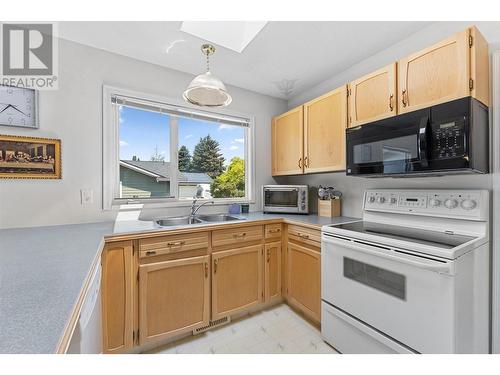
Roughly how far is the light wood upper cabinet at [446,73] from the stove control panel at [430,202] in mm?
559

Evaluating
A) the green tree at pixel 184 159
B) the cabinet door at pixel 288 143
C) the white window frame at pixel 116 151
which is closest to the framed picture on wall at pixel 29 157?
the white window frame at pixel 116 151

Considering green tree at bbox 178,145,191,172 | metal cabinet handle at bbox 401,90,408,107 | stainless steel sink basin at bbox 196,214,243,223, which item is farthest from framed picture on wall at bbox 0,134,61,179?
metal cabinet handle at bbox 401,90,408,107

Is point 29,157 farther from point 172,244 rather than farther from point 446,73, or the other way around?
point 446,73

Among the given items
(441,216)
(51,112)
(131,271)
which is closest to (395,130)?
(441,216)

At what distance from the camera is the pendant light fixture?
137cm

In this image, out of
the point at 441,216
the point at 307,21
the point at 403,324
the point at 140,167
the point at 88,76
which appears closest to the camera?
the point at 403,324

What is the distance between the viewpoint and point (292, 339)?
5.72ft

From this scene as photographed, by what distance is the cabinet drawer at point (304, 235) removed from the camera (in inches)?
71.9

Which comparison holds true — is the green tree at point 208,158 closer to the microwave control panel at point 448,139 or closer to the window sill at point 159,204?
the window sill at point 159,204

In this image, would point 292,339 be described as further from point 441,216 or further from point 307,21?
point 307,21

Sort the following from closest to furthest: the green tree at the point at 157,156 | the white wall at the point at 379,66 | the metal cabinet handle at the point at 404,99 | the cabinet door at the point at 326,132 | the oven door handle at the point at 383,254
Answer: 1. the oven door handle at the point at 383,254
2. the white wall at the point at 379,66
3. the metal cabinet handle at the point at 404,99
4. the cabinet door at the point at 326,132
5. the green tree at the point at 157,156

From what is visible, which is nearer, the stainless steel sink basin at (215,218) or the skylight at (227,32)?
the skylight at (227,32)

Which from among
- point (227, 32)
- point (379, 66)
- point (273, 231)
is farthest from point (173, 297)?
point (379, 66)

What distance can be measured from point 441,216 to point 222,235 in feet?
5.00
